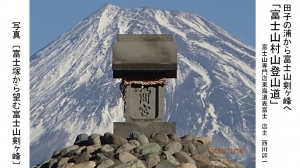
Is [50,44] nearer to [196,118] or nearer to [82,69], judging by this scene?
[82,69]

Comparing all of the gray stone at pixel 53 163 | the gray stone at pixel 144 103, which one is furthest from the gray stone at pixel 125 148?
the gray stone at pixel 144 103

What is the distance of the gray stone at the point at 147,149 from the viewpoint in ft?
56.2

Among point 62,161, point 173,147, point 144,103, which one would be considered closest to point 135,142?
point 173,147

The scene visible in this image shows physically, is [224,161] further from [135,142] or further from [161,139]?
[135,142]

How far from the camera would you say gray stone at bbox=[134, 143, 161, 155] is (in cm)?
1714

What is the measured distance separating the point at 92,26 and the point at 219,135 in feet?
106

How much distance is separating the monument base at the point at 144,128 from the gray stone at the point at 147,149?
42.0 inches

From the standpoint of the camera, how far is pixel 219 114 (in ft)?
425

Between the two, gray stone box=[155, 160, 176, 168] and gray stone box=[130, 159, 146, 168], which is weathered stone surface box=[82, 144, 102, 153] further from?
gray stone box=[155, 160, 176, 168]

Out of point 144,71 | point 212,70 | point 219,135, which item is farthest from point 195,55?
point 144,71

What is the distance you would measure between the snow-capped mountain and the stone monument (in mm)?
89714

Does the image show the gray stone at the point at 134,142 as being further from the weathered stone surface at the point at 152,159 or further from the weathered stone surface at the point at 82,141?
the weathered stone surface at the point at 82,141

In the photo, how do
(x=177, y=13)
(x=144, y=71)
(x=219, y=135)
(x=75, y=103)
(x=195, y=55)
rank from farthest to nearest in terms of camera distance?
(x=177, y=13) < (x=195, y=55) < (x=75, y=103) < (x=219, y=135) < (x=144, y=71)

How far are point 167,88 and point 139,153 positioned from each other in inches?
3858
